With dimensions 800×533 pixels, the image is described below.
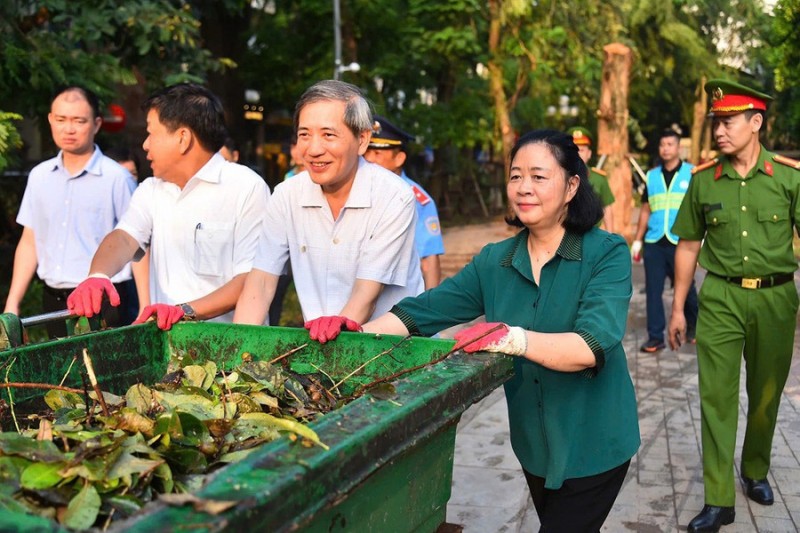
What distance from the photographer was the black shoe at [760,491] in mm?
4727

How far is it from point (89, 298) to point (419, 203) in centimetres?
298

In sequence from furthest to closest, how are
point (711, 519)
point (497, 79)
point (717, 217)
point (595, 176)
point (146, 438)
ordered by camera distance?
point (497, 79)
point (595, 176)
point (717, 217)
point (711, 519)
point (146, 438)

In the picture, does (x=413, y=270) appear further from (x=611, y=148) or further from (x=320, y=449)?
(x=611, y=148)

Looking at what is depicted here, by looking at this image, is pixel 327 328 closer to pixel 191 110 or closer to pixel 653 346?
pixel 191 110

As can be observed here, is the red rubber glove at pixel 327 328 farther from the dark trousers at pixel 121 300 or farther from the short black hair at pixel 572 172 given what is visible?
the dark trousers at pixel 121 300

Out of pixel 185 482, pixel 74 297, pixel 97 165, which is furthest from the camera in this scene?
pixel 97 165

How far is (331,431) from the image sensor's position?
183 cm

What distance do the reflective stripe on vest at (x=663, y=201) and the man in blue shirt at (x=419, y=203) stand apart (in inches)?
127

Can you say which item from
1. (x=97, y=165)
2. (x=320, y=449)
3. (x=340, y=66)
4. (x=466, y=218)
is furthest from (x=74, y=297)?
(x=466, y=218)

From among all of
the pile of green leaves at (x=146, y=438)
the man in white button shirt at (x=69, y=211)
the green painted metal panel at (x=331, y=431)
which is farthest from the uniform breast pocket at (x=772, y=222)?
the man in white button shirt at (x=69, y=211)

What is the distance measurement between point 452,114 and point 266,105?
14.6 ft

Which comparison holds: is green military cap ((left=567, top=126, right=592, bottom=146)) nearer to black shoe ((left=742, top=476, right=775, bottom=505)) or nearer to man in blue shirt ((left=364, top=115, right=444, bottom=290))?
man in blue shirt ((left=364, top=115, right=444, bottom=290))

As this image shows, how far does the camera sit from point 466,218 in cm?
2753

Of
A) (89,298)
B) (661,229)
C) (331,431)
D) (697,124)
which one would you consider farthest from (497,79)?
(697,124)
